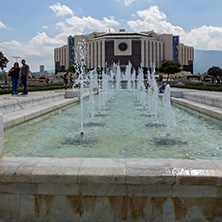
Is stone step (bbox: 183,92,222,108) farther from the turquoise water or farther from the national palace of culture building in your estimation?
the national palace of culture building

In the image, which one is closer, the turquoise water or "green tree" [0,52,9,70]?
the turquoise water

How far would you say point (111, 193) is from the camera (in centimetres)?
250

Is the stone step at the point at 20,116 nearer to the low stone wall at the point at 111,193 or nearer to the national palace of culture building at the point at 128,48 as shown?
the low stone wall at the point at 111,193

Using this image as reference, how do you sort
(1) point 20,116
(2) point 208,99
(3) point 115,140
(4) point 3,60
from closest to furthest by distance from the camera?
(3) point 115,140 < (1) point 20,116 < (2) point 208,99 < (4) point 3,60

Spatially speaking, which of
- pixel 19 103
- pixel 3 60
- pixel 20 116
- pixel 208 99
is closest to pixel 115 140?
pixel 20 116

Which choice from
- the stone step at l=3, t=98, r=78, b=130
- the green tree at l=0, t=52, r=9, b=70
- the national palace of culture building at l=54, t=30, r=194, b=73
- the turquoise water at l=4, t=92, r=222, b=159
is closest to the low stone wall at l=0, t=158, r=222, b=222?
the turquoise water at l=4, t=92, r=222, b=159

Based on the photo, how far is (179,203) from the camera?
2502 mm

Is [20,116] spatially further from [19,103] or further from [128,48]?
[128,48]

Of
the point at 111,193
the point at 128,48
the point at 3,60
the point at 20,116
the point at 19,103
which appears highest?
the point at 128,48

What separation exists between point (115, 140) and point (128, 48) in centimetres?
7782

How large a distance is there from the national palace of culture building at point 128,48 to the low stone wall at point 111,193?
78.7 metres

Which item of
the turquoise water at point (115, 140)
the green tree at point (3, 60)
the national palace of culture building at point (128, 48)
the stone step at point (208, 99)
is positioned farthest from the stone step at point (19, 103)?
the national palace of culture building at point (128, 48)

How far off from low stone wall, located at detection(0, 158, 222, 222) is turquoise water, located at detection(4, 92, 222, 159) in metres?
1.50

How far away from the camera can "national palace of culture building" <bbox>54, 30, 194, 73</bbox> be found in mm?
80250
